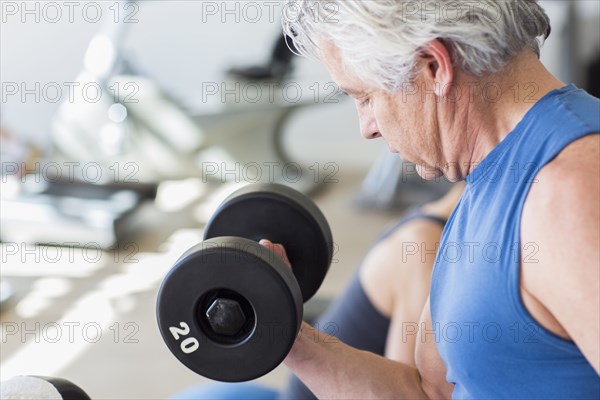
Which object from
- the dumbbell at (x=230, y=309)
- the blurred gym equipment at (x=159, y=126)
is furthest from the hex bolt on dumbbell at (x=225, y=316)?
the blurred gym equipment at (x=159, y=126)

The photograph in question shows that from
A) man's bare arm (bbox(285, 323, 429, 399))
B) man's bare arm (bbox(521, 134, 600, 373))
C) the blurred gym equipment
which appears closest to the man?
man's bare arm (bbox(521, 134, 600, 373))

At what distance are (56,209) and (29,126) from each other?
41.8 inches

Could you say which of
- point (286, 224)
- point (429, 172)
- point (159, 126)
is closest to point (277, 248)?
point (286, 224)

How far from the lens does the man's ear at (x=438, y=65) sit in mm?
857

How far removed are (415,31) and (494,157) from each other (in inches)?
6.7

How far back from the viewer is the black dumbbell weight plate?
95 cm

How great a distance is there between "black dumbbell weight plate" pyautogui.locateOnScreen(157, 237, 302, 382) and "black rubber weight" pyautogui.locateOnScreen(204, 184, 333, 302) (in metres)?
0.27

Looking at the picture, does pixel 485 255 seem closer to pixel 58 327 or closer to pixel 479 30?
pixel 479 30

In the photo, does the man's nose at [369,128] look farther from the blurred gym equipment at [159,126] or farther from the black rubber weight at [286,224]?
the blurred gym equipment at [159,126]

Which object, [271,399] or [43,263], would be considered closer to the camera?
[271,399]

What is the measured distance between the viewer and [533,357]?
0.85 metres

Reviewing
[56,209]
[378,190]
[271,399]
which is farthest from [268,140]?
[271,399]

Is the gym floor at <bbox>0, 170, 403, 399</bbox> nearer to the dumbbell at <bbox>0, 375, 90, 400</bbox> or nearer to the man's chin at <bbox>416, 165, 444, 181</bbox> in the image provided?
the dumbbell at <bbox>0, 375, 90, 400</bbox>


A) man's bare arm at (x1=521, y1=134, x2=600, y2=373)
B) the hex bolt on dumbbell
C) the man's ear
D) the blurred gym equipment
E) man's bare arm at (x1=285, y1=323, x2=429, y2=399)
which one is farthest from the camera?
the blurred gym equipment
